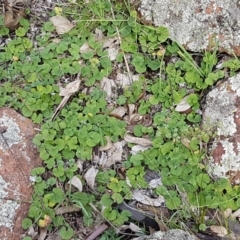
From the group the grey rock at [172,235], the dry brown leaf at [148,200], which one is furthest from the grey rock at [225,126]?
the grey rock at [172,235]

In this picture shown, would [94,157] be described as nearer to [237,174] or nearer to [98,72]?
[98,72]

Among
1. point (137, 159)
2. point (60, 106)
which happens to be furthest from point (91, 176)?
point (60, 106)

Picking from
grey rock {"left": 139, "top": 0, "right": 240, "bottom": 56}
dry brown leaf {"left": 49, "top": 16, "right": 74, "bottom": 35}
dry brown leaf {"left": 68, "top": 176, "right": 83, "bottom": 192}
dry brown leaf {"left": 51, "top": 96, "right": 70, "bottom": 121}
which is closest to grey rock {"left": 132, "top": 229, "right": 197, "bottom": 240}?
dry brown leaf {"left": 68, "top": 176, "right": 83, "bottom": 192}

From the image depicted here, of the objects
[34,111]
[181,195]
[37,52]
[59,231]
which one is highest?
[37,52]

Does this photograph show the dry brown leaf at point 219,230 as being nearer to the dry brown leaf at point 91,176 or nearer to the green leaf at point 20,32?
the dry brown leaf at point 91,176

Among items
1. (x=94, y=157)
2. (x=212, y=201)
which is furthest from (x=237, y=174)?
(x=94, y=157)

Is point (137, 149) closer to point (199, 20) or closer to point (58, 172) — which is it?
point (58, 172)

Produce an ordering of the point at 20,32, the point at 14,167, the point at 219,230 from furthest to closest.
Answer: the point at 20,32
the point at 14,167
the point at 219,230

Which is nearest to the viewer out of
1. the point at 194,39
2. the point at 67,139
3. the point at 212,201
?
the point at 212,201
